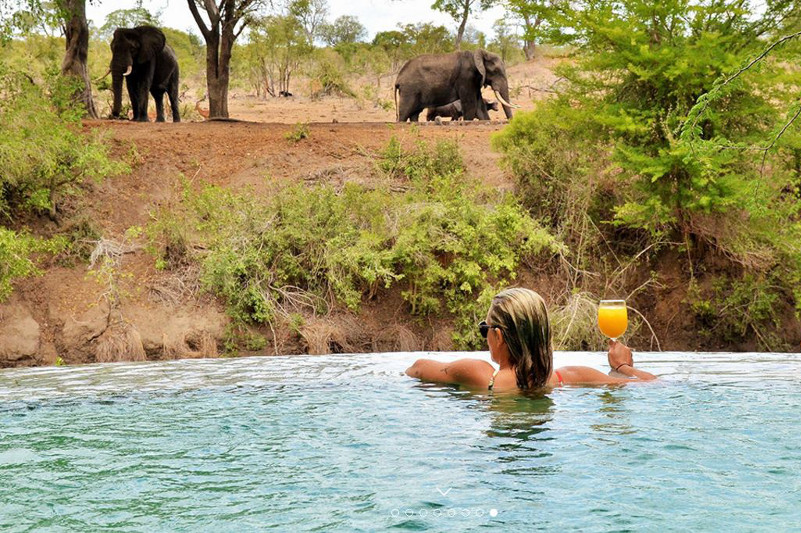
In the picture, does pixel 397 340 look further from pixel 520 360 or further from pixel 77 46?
pixel 77 46

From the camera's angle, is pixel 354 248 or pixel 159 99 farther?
pixel 159 99

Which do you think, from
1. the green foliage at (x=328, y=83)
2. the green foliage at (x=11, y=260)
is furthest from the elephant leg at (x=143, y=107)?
the green foliage at (x=328, y=83)

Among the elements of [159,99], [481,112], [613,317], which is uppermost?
[159,99]

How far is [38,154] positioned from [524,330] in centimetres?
827

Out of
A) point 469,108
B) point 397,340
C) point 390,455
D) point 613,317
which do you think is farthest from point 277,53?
point 390,455

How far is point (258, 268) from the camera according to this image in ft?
35.4

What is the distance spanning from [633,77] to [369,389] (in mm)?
7423

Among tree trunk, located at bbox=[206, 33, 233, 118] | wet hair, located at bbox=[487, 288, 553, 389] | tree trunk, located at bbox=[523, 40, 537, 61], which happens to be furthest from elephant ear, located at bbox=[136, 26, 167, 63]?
tree trunk, located at bbox=[523, 40, 537, 61]

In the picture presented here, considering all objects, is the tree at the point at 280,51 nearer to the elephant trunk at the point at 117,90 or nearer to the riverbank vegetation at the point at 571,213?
the elephant trunk at the point at 117,90

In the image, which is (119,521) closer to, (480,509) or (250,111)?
(480,509)

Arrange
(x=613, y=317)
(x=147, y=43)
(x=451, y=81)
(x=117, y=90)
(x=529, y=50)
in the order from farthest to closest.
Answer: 1. (x=529, y=50)
2. (x=451, y=81)
3. (x=147, y=43)
4. (x=117, y=90)
5. (x=613, y=317)

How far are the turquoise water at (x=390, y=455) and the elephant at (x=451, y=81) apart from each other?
54.9 ft

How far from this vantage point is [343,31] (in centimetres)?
4775

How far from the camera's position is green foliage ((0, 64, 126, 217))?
35.7ft
